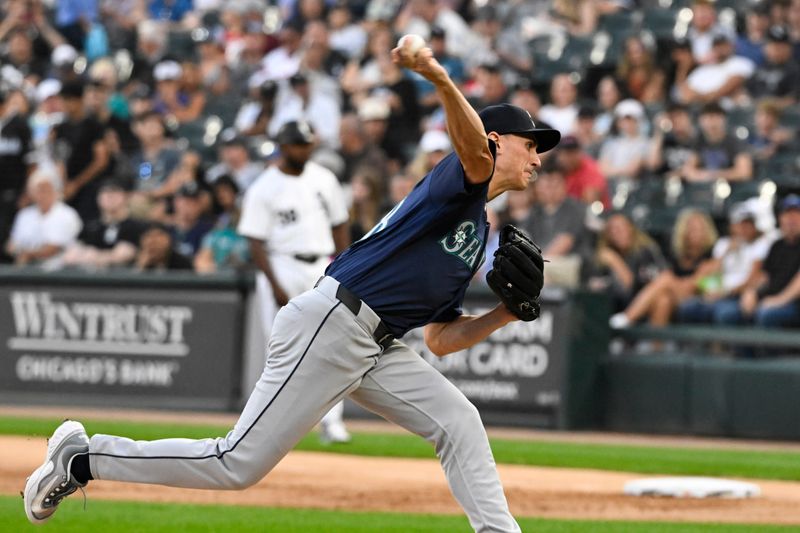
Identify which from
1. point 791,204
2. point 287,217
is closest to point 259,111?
point 287,217

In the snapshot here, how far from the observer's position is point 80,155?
1717cm

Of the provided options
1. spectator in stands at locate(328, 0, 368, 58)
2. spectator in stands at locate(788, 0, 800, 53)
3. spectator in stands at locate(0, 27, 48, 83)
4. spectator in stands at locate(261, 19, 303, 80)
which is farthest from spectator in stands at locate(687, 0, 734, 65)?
spectator in stands at locate(0, 27, 48, 83)

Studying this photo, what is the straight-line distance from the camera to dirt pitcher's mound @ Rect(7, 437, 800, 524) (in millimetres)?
7926

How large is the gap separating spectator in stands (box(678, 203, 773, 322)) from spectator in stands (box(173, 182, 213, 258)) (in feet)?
17.2

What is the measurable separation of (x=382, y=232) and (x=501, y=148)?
534 mm

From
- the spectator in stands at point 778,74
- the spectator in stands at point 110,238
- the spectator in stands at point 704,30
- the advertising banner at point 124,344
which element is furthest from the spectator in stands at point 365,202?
the spectator in stands at point 778,74

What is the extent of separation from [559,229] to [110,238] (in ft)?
16.3

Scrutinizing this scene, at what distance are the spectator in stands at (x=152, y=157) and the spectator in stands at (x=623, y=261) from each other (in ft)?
18.3

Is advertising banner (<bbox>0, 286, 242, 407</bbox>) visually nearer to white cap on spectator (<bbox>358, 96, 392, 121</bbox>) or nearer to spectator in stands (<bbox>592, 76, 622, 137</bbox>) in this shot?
white cap on spectator (<bbox>358, 96, 392, 121</bbox>)

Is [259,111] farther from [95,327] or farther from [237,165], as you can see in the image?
[95,327]

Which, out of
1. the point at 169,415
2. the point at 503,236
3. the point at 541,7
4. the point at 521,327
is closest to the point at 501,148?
the point at 503,236

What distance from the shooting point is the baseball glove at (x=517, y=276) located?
5.45 meters

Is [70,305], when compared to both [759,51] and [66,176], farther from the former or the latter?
[759,51]

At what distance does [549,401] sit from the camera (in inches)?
514
